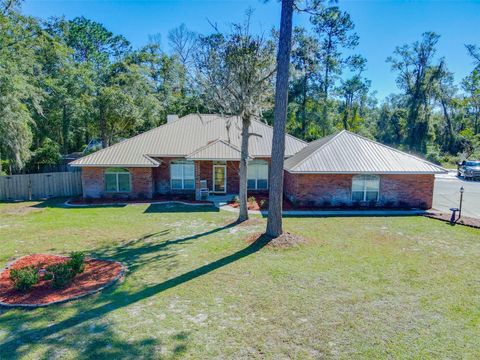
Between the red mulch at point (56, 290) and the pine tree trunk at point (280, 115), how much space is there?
5239 mm

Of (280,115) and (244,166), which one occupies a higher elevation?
(280,115)

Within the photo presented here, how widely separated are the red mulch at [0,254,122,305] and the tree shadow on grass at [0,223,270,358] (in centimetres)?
69

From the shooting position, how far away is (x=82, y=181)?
786 inches

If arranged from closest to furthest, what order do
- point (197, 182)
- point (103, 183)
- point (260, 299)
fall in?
1. point (260, 299)
2. point (197, 182)
3. point (103, 183)

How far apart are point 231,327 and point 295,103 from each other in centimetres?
3578

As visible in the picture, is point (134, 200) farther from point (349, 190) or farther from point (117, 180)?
point (349, 190)

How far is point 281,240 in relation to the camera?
425 inches

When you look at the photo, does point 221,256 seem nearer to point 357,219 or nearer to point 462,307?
point 462,307

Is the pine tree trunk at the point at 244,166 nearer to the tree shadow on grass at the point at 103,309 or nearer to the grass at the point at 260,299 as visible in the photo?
the grass at the point at 260,299

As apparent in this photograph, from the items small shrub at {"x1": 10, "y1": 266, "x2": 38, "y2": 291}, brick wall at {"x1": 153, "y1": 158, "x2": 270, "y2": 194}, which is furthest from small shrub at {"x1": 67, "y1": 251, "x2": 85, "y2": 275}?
brick wall at {"x1": 153, "y1": 158, "x2": 270, "y2": 194}

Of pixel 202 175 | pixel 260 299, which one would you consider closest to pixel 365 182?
pixel 202 175

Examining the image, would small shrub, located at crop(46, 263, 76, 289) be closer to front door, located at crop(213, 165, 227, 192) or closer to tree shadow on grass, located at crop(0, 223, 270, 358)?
→ tree shadow on grass, located at crop(0, 223, 270, 358)

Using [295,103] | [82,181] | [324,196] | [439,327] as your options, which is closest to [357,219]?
[324,196]

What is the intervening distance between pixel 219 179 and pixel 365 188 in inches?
348
